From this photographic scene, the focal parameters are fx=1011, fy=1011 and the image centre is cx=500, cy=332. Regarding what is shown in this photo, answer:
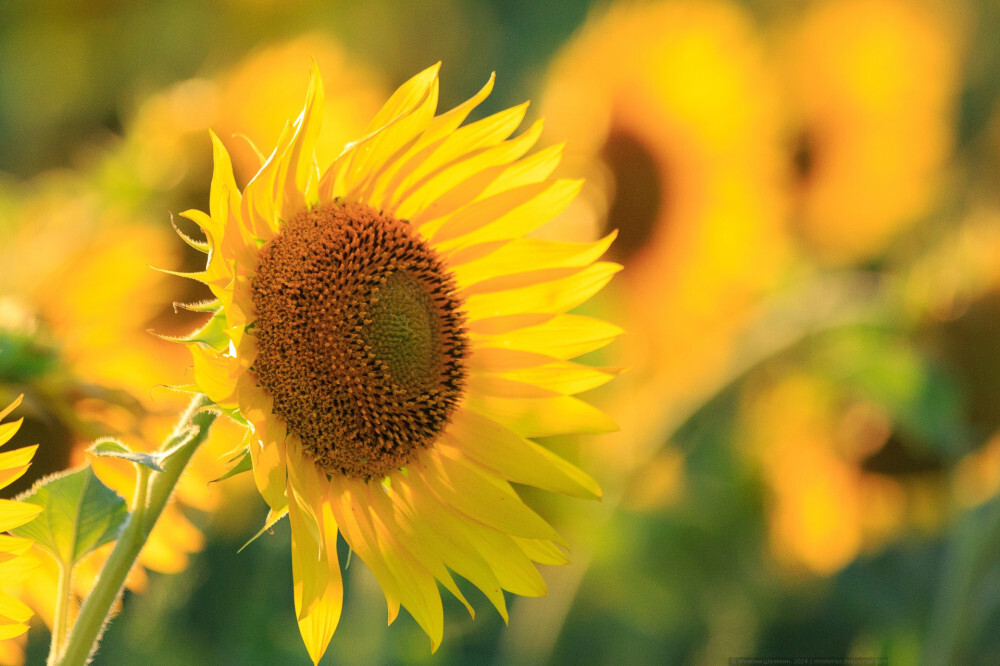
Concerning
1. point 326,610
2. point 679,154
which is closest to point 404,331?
point 326,610

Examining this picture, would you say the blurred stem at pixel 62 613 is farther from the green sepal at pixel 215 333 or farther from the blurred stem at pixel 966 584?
the blurred stem at pixel 966 584

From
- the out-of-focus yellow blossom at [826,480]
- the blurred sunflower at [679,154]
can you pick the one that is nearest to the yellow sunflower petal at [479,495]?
the out-of-focus yellow blossom at [826,480]

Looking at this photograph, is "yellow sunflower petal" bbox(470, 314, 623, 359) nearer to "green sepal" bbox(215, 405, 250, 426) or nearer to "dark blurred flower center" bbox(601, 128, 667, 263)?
"green sepal" bbox(215, 405, 250, 426)

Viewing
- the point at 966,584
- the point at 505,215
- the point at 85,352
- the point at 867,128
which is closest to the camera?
the point at 505,215

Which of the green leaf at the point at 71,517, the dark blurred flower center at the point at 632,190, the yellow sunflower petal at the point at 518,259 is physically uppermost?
the dark blurred flower center at the point at 632,190

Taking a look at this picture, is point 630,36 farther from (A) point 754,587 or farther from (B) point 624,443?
(A) point 754,587

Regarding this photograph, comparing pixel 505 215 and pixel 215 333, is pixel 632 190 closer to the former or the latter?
pixel 505 215

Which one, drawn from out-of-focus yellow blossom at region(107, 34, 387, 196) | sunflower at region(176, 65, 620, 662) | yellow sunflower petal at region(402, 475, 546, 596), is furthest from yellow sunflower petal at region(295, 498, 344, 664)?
out-of-focus yellow blossom at region(107, 34, 387, 196)
